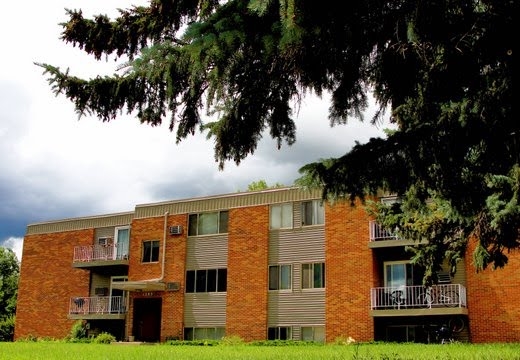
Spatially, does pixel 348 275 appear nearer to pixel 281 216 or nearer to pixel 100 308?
pixel 281 216

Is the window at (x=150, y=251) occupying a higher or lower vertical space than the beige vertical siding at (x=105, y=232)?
lower

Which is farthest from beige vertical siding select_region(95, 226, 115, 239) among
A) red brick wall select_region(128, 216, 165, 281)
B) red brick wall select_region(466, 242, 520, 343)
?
red brick wall select_region(466, 242, 520, 343)

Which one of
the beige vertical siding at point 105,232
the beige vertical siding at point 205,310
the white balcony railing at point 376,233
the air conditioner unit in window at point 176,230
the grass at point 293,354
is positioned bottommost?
the grass at point 293,354

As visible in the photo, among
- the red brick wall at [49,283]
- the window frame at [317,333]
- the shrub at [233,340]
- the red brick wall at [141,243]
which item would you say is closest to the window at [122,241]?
the red brick wall at [141,243]

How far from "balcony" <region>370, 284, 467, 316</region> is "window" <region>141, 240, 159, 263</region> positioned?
Result: 40.6ft

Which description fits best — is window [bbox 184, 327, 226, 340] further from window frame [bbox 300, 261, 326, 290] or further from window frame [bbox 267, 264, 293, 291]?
window frame [bbox 300, 261, 326, 290]

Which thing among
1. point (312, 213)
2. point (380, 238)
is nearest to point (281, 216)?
point (312, 213)

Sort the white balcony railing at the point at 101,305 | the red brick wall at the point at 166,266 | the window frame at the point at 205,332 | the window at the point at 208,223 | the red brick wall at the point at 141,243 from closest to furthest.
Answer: the window frame at the point at 205,332, the window at the point at 208,223, the red brick wall at the point at 166,266, the red brick wall at the point at 141,243, the white balcony railing at the point at 101,305

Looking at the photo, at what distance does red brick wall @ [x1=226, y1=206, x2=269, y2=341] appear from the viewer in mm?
30234

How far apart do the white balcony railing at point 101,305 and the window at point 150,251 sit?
246 centimetres

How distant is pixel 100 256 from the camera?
36.6 m

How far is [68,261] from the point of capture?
38844 mm

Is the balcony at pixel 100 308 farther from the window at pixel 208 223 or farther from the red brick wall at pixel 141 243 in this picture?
the window at pixel 208 223

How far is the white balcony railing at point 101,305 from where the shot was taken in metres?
34.7
